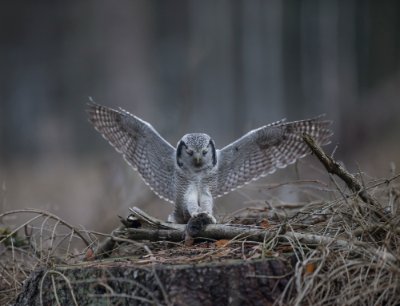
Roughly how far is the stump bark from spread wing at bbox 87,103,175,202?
1.86 meters

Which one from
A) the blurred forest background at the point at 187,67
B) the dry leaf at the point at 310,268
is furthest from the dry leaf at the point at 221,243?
the blurred forest background at the point at 187,67

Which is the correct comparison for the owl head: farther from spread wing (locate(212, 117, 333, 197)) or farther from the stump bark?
the stump bark

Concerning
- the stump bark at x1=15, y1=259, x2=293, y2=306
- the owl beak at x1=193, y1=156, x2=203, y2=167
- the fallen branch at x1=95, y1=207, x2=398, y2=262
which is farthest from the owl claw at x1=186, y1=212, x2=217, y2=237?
the owl beak at x1=193, y1=156, x2=203, y2=167

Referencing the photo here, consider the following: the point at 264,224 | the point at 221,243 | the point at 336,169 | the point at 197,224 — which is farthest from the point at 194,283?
the point at 336,169

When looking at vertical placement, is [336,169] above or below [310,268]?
above

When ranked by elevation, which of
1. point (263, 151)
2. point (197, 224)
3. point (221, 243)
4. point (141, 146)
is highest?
point (141, 146)

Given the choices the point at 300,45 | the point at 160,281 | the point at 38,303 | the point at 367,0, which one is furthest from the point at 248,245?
the point at 367,0

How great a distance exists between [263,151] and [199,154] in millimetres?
543

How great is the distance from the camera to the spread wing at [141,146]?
6.08 meters

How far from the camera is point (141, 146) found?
616 cm

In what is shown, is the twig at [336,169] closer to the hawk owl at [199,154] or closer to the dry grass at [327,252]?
the dry grass at [327,252]

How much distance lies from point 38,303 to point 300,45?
14.5 m

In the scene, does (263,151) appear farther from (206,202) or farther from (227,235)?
(227,235)

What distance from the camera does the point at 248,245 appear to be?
457cm
